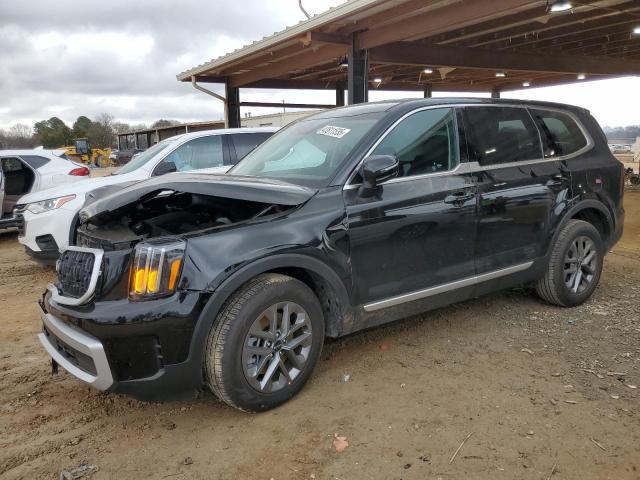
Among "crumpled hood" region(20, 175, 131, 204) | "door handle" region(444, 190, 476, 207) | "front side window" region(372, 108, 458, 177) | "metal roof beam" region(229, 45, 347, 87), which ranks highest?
"metal roof beam" region(229, 45, 347, 87)

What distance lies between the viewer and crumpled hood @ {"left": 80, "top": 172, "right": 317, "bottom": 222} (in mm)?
2830

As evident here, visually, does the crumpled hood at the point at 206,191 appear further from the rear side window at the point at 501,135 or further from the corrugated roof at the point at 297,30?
the corrugated roof at the point at 297,30

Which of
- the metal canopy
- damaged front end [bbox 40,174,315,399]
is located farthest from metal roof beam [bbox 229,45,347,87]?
damaged front end [bbox 40,174,315,399]

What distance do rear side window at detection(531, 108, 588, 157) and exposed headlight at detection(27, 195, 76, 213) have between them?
Result: 5304 millimetres

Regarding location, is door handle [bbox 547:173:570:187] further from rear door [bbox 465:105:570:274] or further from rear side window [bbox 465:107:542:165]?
rear side window [bbox 465:107:542:165]

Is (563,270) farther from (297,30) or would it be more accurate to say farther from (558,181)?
(297,30)

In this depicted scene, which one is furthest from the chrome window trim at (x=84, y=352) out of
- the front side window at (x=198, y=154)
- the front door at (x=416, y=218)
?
the front side window at (x=198, y=154)

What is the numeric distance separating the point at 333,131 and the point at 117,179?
13.5 ft

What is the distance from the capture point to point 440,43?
10.9 meters

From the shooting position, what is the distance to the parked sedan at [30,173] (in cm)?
900

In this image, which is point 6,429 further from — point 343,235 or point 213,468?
point 343,235

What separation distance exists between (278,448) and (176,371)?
67 cm

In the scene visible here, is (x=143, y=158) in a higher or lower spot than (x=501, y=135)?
lower

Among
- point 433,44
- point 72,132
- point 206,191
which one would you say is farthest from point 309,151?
point 72,132
